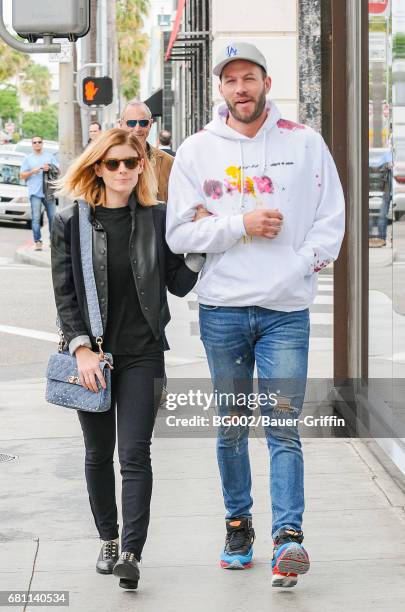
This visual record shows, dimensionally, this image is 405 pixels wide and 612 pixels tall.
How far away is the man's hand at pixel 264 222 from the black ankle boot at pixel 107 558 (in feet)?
4.47

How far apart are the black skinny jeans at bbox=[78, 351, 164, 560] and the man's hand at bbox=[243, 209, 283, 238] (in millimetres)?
632

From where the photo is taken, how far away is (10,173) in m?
31.4

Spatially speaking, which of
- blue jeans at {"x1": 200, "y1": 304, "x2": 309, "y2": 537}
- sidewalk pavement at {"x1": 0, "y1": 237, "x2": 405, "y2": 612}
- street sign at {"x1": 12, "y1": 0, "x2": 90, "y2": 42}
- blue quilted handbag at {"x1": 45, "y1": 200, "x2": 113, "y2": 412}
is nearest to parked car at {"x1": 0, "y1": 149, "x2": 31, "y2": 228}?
sidewalk pavement at {"x1": 0, "y1": 237, "x2": 405, "y2": 612}

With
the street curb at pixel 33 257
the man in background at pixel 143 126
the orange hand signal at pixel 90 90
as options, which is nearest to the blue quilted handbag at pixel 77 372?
the man in background at pixel 143 126

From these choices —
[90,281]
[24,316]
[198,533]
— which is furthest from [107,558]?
[24,316]

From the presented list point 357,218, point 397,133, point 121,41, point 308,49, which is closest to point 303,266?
point 397,133

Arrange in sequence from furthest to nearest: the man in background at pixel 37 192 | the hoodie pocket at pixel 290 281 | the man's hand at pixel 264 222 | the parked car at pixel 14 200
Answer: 1. the parked car at pixel 14 200
2. the man in background at pixel 37 192
3. the hoodie pocket at pixel 290 281
4. the man's hand at pixel 264 222

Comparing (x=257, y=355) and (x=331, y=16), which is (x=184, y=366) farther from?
(x=257, y=355)

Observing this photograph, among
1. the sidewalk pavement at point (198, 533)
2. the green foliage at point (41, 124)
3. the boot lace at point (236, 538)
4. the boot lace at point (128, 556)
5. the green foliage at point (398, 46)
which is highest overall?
the green foliage at point (41, 124)

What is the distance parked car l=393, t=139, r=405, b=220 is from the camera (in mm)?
6355

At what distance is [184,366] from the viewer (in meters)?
10.7

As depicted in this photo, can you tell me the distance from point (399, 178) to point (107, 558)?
7.90 feet

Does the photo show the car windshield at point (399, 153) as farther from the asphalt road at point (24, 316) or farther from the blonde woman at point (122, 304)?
the asphalt road at point (24, 316)

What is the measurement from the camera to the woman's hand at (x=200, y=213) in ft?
16.6
